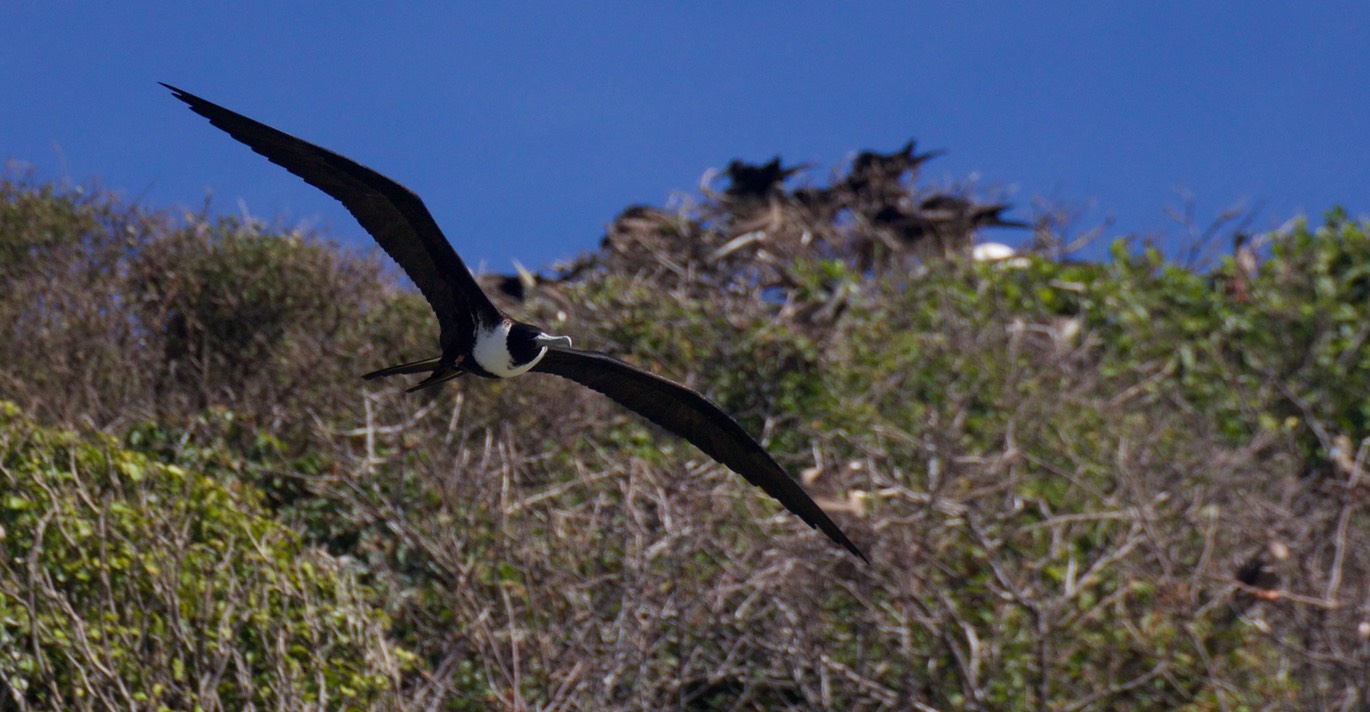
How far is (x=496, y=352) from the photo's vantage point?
491cm

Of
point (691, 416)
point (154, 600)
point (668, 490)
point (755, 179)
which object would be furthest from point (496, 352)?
point (755, 179)

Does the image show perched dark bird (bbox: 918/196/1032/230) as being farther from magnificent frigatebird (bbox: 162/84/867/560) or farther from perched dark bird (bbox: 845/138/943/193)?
magnificent frigatebird (bbox: 162/84/867/560)

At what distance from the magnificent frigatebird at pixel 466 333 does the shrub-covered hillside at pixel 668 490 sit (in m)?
1.32

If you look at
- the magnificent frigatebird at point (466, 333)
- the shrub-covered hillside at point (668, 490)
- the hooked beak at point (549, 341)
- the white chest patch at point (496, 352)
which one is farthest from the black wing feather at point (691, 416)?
the shrub-covered hillside at point (668, 490)

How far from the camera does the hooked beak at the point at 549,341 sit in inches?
195

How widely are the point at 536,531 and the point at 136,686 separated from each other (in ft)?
7.11

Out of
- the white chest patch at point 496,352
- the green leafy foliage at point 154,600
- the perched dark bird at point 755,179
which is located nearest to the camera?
the white chest patch at point 496,352

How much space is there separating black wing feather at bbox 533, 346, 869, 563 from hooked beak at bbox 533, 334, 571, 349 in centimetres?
18

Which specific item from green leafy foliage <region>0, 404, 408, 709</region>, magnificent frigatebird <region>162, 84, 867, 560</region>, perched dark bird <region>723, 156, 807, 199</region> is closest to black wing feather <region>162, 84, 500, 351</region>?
magnificent frigatebird <region>162, 84, 867, 560</region>

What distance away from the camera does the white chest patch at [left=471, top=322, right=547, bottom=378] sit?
4.91 metres

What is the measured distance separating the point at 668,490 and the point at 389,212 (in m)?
2.98

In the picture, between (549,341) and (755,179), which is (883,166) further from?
(549,341)

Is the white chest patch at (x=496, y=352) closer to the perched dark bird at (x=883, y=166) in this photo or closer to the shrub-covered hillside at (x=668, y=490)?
the shrub-covered hillside at (x=668, y=490)

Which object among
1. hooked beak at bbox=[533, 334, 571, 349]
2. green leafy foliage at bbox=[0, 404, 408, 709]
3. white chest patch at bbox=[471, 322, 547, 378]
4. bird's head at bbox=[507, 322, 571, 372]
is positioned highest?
hooked beak at bbox=[533, 334, 571, 349]
